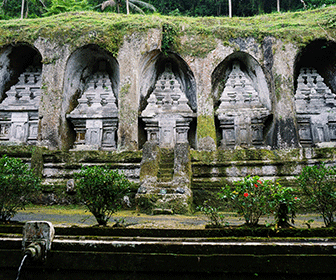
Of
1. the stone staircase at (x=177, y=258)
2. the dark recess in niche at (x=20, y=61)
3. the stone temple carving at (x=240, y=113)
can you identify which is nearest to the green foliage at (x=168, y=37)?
the stone temple carving at (x=240, y=113)

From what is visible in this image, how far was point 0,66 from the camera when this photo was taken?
12.4 meters

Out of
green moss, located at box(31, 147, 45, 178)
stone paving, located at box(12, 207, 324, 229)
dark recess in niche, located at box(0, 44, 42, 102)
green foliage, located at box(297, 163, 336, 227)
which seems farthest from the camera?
dark recess in niche, located at box(0, 44, 42, 102)

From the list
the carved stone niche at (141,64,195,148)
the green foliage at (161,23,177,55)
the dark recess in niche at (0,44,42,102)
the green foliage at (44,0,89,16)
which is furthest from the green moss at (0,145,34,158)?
the green foliage at (44,0,89,16)

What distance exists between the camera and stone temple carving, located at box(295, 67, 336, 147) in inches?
468

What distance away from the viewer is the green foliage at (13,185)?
12.7ft

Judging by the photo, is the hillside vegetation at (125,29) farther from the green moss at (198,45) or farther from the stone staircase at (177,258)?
the stone staircase at (177,258)

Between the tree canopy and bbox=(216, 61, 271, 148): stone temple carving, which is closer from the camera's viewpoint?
bbox=(216, 61, 271, 148): stone temple carving

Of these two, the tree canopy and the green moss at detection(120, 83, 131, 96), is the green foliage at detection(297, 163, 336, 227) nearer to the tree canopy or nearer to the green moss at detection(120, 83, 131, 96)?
the green moss at detection(120, 83, 131, 96)

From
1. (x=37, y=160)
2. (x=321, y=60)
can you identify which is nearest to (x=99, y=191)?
(x=37, y=160)

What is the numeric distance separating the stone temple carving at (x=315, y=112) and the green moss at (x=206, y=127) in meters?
4.04

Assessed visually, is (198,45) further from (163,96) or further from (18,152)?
(18,152)

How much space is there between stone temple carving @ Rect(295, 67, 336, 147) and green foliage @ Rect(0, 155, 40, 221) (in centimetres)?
1094

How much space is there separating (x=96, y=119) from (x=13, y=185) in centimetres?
858

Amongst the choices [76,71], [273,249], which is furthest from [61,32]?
[273,249]
